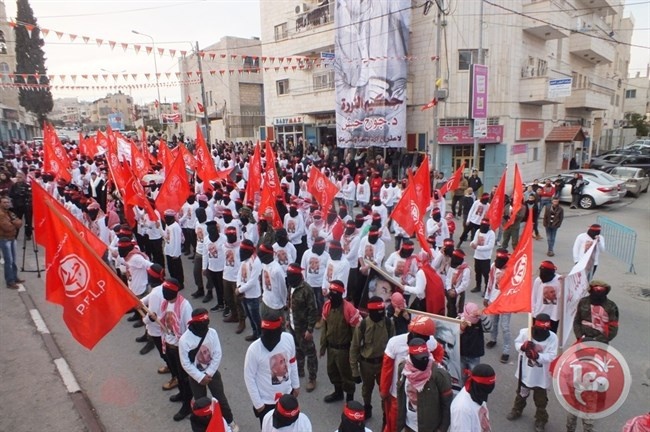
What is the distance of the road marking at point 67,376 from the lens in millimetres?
5691

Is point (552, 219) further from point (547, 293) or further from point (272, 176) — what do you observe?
point (272, 176)

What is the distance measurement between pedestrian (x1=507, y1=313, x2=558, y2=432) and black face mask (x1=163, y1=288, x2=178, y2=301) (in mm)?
3873

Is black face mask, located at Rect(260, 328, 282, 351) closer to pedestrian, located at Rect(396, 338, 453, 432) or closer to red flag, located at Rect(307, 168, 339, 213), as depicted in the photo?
pedestrian, located at Rect(396, 338, 453, 432)

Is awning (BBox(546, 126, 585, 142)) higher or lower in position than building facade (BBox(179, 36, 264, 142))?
lower

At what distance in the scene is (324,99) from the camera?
84.6ft

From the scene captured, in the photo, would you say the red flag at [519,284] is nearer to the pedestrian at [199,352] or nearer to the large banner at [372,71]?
the pedestrian at [199,352]

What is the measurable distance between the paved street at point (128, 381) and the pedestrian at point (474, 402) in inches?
67.9

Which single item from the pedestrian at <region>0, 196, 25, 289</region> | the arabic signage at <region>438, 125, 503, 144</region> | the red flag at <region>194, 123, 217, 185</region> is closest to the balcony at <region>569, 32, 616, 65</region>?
the arabic signage at <region>438, 125, 503, 144</region>

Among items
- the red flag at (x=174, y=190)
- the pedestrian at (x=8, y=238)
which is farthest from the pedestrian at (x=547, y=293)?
the pedestrian at (x=8, y=238)

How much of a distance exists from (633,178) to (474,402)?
2064 centimetres

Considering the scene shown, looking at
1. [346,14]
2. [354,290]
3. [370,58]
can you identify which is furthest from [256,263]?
[346,14]

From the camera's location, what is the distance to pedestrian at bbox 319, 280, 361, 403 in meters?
4.95

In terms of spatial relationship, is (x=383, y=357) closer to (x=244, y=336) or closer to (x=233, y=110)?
(x=244, y=336)

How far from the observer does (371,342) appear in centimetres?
457
